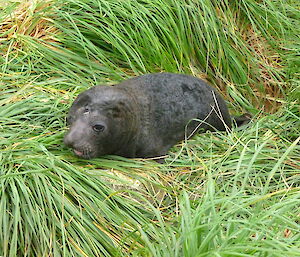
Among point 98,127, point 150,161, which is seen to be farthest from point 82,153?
point 150,161

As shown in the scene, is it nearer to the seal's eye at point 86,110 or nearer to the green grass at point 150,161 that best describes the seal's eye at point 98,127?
the seal's eye at point 86,110

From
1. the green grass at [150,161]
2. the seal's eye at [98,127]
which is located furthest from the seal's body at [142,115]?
the green grass at [150,161]

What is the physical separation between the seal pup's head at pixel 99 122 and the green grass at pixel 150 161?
0.30 feet

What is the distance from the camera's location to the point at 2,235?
10.6 ft

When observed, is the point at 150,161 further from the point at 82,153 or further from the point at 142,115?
the point at 82,153

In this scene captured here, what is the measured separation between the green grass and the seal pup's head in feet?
0.30

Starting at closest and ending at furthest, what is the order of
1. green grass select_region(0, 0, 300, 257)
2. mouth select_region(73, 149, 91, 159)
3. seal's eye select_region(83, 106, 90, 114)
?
1. green grass select_region(0, 0, 300, 257)
2. mouth select_region(73, 149, 91, 159)
3. seal's eye select_region(83, 106, 90, 114)

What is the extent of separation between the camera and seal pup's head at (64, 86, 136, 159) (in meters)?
3.86

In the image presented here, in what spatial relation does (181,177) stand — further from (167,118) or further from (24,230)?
(24,230)

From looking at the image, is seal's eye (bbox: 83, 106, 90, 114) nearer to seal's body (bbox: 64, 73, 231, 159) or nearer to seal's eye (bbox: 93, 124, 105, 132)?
seal's body (bbox: 64, 73, 231, 159)

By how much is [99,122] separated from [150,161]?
1.77 feet

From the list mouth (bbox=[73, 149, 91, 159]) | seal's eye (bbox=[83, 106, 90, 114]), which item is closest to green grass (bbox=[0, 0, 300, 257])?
mouth (bbox=[73, 149, 91, 159])

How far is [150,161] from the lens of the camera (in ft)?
14.1

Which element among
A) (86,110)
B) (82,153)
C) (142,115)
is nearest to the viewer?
(82,153)
